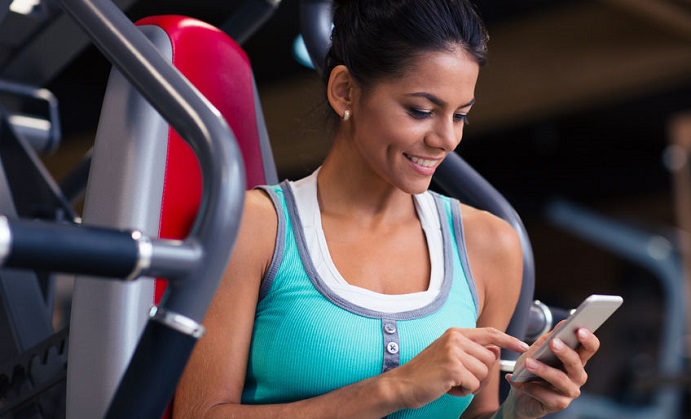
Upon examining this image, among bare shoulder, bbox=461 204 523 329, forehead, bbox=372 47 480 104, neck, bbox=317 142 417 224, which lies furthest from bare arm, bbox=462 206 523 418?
forehead, bbox=372 47 480 104

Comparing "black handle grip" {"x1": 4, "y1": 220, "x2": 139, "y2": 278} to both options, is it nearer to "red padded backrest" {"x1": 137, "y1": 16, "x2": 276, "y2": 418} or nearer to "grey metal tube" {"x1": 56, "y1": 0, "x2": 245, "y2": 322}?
"grey metal tube" {"x1": 56, "y1": 0, "x2": 245, "y2": 322}

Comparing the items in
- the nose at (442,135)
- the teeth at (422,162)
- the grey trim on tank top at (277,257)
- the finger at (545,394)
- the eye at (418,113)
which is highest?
the eye at (418,113)

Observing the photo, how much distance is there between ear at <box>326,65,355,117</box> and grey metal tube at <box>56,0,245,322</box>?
36cm

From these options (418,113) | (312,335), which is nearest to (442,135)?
(418,113)

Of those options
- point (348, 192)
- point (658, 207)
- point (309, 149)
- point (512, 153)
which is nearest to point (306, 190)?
point (348, 192)

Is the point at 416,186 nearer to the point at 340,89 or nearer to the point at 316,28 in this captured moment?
the point at 340,89

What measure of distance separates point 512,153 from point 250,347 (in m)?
6.90

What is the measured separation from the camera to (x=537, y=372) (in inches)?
39.8

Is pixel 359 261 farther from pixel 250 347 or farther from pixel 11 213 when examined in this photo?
pixel 11 213

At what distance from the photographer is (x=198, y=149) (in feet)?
2.65

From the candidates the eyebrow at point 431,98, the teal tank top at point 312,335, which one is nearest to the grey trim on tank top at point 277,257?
the teal tank top at point 312,335

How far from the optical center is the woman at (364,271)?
1.08m

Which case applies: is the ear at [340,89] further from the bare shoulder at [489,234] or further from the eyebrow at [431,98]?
the bare shoulder at [489,234]

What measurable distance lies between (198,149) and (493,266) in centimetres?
61
